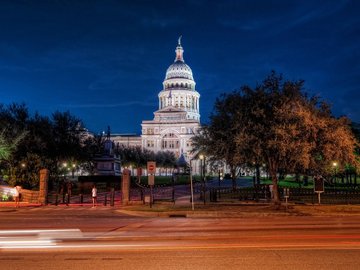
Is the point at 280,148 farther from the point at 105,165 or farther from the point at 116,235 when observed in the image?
the point at 105,165

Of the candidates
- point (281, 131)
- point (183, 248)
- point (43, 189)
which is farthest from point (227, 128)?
point (183, 248)

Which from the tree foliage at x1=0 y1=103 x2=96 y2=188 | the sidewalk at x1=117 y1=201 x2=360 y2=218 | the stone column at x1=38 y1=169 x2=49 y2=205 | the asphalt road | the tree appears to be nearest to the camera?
the asphalt road

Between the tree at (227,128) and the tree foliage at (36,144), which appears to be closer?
the tree at (227,128)

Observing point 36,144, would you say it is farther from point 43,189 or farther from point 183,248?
point 183,248

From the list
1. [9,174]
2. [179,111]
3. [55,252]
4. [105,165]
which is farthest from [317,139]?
[179,111]

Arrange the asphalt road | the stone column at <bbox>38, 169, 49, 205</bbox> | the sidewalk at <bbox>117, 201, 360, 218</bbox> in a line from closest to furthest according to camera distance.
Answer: the asphalt road < the sidewalk at <bbox>117, 201, 360, 218</bbox> < the stone column at <bbox>38, 169, 49, 205</bbox>

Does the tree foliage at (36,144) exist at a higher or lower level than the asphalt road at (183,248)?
higher

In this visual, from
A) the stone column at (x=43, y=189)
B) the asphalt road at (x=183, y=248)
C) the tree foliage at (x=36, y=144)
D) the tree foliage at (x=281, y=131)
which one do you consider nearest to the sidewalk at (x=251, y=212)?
the tree foliage at (x=281, y=131)

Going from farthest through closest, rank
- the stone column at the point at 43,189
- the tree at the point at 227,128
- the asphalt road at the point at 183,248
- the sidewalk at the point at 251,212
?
the stone column at the point at 43,189 < the tree at the point at 227,128 < the sidewalk at the point at 251,212 < the asphalt road at the point at 183,248

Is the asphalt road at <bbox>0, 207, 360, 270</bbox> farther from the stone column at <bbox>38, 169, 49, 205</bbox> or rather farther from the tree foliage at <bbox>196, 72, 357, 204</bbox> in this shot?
the stone column at <bbox>38, 169, 49, 205</bbox>

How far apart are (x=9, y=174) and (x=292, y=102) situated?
2733 centimetres

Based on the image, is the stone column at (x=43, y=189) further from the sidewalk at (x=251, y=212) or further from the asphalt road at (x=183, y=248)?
the asphalt road at (x=183, y=248)

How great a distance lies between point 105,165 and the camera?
220ft

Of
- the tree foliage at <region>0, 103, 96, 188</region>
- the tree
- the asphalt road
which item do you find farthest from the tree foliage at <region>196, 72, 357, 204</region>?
the tree foliage at <region>0, 103, 96, 188</region>
